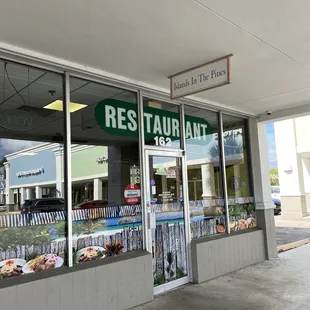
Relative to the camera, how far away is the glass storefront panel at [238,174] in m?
6.56

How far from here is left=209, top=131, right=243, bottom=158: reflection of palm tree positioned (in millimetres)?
6398

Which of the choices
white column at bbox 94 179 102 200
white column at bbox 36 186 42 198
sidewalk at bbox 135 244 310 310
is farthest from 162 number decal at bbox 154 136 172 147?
sidewalk at bbox 135 244 310 310

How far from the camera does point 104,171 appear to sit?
183 inches

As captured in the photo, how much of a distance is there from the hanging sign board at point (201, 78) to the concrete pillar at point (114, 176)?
1147 millimetres

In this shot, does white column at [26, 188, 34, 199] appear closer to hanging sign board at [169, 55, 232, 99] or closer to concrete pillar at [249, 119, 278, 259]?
hanging sign board at [169, 55, 232, 99]

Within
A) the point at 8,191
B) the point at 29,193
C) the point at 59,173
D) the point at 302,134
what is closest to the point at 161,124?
the point at 59,173

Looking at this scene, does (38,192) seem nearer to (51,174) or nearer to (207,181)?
(51,174)

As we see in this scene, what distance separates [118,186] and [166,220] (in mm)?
1011

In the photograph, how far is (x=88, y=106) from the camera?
4.58 metres

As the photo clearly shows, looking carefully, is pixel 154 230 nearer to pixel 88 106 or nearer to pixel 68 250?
pixel 68 250

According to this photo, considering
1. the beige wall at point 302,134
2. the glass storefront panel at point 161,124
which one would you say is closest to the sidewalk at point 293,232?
the beige wall at point 302,134

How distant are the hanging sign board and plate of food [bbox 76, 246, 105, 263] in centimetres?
219

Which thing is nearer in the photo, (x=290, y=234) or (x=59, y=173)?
(x=59, y=173)

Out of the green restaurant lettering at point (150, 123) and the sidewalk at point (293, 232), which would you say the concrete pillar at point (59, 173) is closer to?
the green restaurant lettering at point (150, 123)
